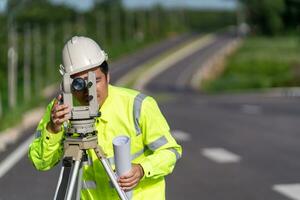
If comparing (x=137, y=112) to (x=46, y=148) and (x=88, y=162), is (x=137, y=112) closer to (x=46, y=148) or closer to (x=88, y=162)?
(x=88, y=162)

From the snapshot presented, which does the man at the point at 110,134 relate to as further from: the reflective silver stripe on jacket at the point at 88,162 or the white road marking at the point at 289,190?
the white road marking at the point at 289,190

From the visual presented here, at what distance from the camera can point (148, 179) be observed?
4020 mm

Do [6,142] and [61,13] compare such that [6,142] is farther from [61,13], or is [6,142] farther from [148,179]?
[61,13]

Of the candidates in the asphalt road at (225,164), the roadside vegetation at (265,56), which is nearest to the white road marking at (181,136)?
the asphalt road at (225,164)

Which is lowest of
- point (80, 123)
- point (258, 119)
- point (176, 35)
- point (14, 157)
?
point (176, 35)

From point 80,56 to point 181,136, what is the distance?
1510 cm

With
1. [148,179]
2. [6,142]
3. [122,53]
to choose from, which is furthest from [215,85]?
[148,179]

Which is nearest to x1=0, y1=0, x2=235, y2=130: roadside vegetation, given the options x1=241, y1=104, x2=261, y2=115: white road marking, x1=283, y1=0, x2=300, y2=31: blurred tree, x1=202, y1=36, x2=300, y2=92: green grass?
x1=241, y1=104, x2=261, y2=115: white road marking

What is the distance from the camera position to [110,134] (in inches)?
155

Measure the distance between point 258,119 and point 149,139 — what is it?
20875 millimetres

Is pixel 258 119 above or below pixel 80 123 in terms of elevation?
below

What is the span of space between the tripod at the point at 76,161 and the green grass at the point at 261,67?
191ft

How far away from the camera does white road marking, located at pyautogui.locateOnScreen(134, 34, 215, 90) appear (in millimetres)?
71375

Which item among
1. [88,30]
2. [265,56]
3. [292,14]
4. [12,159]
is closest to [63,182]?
[12,159]
